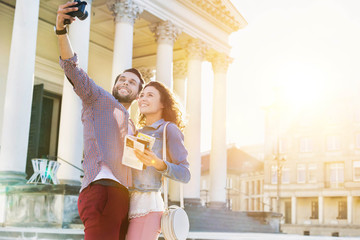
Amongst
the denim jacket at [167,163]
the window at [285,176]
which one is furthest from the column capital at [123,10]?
the window at [285,176]

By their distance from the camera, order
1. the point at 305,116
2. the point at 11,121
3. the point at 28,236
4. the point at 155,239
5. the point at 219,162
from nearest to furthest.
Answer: the point at 155,239
the point at 28,236
the point at 11,121
the point at 219,162
the point at 305,116

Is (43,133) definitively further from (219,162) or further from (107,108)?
(107,108)

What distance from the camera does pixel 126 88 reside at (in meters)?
3.38

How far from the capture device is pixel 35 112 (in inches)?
787

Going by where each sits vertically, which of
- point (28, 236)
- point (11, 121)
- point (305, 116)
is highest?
point (305, 116)

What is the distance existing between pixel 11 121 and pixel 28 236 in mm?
5058

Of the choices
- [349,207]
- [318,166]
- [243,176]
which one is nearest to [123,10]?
[349,207]

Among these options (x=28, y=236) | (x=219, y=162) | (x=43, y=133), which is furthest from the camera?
(x=219, y=162)

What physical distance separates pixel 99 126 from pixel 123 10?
1591cm

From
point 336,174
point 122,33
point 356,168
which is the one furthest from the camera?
point 336,174

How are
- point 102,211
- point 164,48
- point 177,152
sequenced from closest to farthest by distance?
point 102,211 → point 177,152 → point 164,48

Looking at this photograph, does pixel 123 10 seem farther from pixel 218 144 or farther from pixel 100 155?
pixel 100 155

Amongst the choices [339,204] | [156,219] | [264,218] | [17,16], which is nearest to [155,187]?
[156,219]

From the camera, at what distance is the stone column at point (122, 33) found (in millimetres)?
17984
